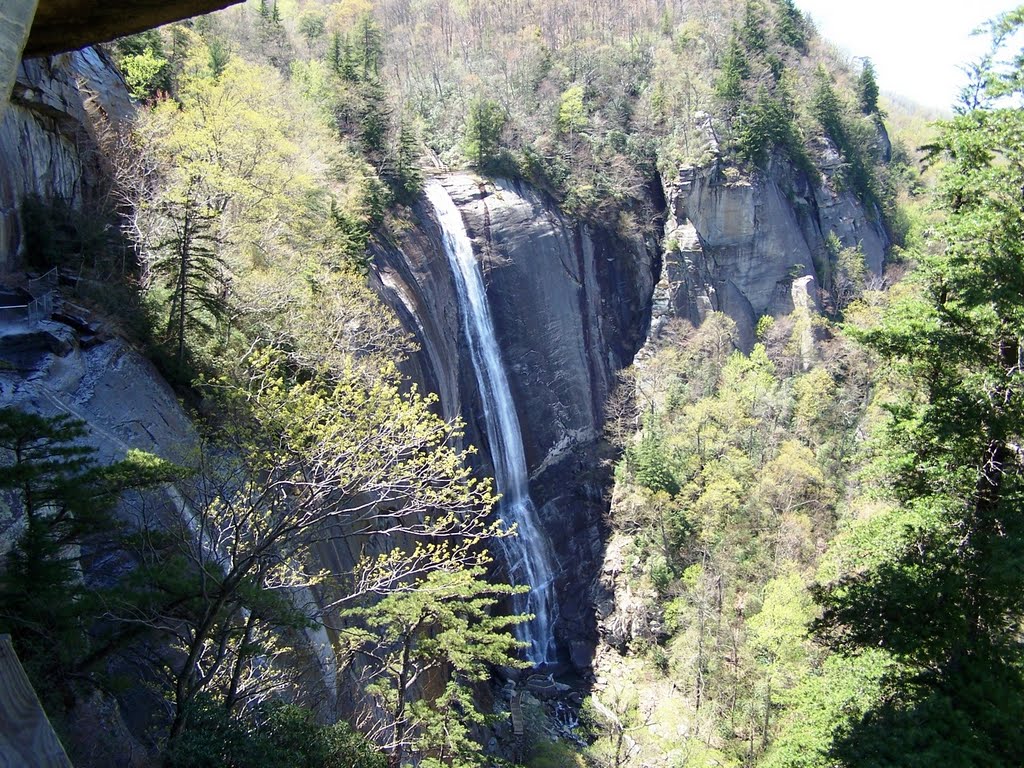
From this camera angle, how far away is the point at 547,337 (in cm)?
3288

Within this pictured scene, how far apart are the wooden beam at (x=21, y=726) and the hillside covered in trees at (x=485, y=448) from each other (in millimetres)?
5308

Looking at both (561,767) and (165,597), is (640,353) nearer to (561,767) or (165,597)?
(561,767)

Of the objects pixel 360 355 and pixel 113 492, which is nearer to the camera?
pixel 113 492

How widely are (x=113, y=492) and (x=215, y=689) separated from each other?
3.15 m

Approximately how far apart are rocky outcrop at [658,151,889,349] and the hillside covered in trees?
0.96 ft

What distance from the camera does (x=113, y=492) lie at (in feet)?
27.1

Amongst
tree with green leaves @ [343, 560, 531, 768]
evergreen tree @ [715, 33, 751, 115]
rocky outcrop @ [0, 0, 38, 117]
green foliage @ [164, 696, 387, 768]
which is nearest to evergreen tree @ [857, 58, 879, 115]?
evergreen tree @ [715, 33, 751, 115]

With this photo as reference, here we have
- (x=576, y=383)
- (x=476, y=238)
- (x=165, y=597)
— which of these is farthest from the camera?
(x=576, y=383)

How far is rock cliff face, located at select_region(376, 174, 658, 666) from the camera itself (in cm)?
2728

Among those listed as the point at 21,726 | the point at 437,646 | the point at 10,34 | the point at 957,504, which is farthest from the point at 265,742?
the point at 957,504

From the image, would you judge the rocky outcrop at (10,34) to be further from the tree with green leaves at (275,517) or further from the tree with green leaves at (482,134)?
the tree with green leaves at (482,134)

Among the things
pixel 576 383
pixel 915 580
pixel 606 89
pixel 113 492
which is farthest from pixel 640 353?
pixel 113 492

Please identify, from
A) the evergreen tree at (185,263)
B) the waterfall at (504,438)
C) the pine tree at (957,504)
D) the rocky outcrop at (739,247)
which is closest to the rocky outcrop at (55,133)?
the evergreen tree at (185,263)

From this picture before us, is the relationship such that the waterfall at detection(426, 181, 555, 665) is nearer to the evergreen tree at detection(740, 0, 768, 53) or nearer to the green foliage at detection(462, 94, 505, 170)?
the green foliage at detection(462, 94, 505, 170)
